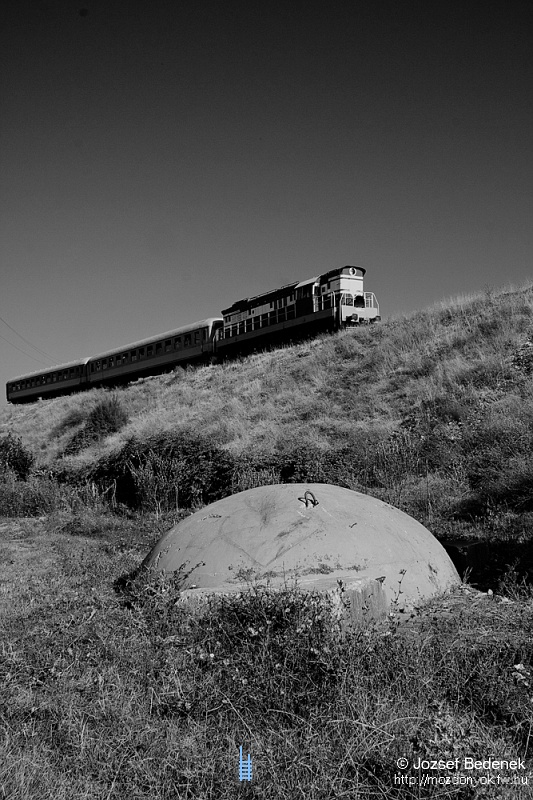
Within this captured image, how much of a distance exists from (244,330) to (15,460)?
14.7m

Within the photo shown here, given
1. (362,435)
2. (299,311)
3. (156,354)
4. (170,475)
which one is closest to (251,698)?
(170,475)

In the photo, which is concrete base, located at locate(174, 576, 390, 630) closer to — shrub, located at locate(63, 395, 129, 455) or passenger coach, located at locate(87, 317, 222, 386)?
shrub, located at locate(63, 395, 129, 455)

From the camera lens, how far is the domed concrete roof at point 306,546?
18.0ft

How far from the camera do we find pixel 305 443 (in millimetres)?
14664

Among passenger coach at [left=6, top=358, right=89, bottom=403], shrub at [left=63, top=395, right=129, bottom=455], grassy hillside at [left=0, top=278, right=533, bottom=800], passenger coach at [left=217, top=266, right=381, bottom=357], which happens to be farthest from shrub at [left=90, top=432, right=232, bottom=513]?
passenger coach at [left=6, top=358, right=89, bottom=403]

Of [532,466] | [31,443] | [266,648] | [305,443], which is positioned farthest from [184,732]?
[31,443]

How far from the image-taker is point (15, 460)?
17.3 m

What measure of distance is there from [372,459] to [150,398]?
15.8 m

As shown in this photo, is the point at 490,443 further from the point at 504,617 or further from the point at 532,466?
the point at 504,617

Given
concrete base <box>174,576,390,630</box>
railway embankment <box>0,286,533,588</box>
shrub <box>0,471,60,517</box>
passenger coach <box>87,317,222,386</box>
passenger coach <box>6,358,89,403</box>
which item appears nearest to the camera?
concrete base <box>174,576,390,630</box>

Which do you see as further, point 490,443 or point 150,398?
point 150,398

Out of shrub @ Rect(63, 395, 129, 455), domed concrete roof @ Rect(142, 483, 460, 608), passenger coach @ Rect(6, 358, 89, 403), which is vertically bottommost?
domed concrete roof @ Rect(142, 483, 460, 608)

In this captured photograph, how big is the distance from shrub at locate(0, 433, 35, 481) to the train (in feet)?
42.8

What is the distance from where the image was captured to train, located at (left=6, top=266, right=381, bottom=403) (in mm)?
26141
